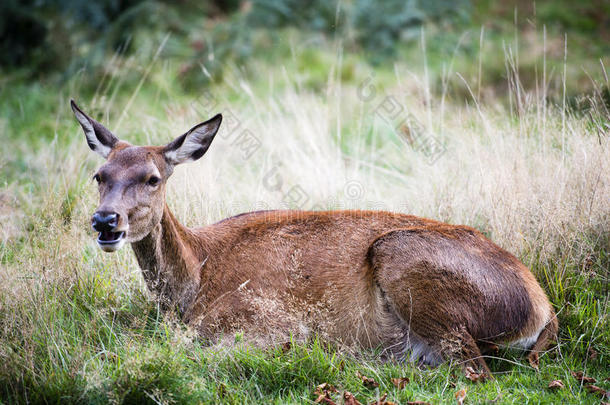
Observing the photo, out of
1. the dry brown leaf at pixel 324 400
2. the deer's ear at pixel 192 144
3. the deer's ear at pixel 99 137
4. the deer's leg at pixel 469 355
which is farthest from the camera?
the deer's ear at pixel 99 137

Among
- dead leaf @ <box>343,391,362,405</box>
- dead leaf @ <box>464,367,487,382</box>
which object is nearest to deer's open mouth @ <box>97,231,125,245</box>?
dead leaf @ <box>343,391,362,405</box>

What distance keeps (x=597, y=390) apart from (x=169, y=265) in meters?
3.31

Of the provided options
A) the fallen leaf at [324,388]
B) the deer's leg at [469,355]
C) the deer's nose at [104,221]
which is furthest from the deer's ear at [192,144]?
the deer's leg at [469,355]

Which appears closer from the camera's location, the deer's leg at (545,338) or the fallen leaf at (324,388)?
the fallen leaf at (324,388)

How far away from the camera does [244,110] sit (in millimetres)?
9609

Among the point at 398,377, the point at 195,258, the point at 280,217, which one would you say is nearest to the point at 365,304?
the point at 398,377

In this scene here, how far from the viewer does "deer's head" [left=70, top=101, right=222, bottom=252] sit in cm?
426

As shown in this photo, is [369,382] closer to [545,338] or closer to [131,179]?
[545,338]

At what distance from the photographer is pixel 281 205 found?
22.4 ft

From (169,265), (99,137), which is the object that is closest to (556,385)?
(169,265)

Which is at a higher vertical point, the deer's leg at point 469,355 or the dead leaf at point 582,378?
the deer's leg at point 469,355

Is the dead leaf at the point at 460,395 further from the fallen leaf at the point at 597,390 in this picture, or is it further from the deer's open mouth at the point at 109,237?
the deer's open mouth at the point at 109,237

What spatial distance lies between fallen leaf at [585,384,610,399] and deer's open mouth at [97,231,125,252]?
3458 mm

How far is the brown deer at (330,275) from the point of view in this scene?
450cm
